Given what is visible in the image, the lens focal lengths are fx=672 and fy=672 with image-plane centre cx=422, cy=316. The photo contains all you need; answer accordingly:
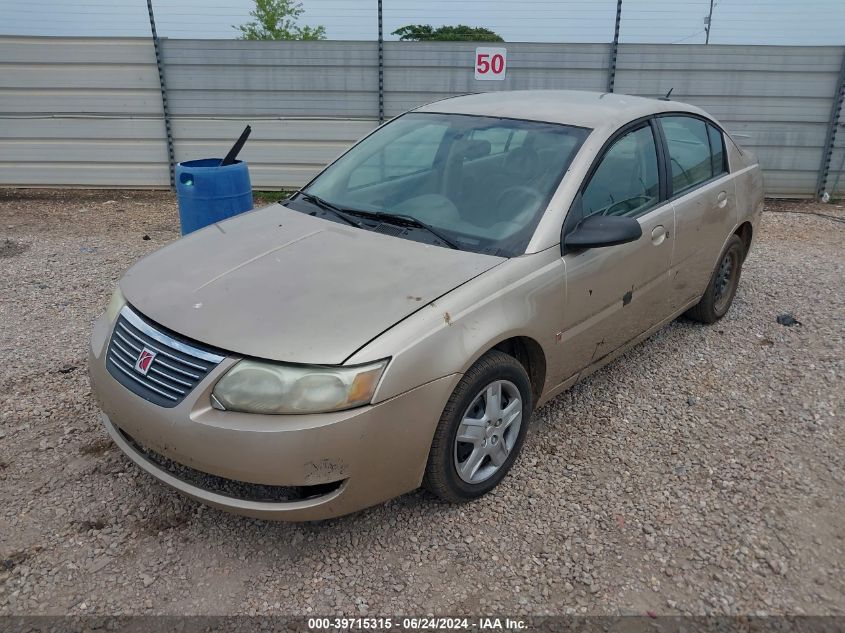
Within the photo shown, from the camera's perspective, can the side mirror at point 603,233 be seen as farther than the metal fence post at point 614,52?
No

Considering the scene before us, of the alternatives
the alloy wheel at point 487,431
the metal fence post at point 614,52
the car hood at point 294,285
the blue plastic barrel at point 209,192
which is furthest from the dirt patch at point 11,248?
the metal fence post at point 614,52

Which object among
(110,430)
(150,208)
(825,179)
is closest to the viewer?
(110,430)

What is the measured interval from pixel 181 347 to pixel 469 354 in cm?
106

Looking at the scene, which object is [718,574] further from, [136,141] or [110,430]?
[136,141]

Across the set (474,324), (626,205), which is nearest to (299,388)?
(474,324)

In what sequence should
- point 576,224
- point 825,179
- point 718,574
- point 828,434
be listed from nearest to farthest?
point 718,574, point 576,224, point 828,434, point 825,179

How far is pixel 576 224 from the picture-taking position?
3.09 metres

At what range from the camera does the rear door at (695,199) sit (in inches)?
153

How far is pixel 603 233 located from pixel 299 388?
1545 mm

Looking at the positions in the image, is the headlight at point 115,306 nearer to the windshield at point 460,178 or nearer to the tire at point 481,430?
the windshield at point 460,178

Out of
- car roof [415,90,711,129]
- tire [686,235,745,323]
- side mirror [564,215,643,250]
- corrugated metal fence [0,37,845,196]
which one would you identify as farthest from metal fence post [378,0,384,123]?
side mirror [564,215,643,250]

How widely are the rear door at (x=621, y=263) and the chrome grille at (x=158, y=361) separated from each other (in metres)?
1.63

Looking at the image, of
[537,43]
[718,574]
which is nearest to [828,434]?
[718,574]

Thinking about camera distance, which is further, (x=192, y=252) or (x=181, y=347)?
(x=192, y=252)
